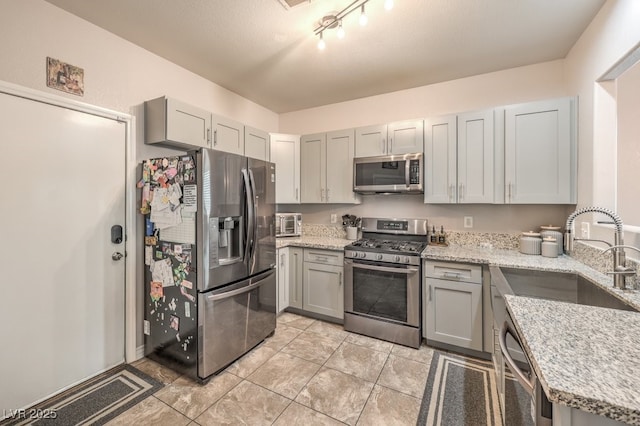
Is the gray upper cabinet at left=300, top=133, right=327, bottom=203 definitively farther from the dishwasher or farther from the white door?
the dishwasher

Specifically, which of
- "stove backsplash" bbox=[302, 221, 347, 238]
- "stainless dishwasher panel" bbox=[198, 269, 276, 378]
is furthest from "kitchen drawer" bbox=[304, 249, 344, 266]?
"stove backsplash" bbox=[302, 221, 347, 238]

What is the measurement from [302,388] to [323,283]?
1.14 meters

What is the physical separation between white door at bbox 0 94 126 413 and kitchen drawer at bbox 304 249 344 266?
5.61ft

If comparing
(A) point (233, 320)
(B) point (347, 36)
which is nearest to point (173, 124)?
(B) point (347, 36)

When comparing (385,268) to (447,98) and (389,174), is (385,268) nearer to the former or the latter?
(389,174)

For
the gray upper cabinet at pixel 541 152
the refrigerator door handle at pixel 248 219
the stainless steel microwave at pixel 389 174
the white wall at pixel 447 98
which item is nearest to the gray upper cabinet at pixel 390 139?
the stainless steel microwave at pixel 389 174

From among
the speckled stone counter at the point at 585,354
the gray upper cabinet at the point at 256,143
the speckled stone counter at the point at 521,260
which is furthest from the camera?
the gray upper cabinet at the point at 256,143

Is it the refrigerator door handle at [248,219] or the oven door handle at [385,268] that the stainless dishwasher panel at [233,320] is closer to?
the refrigerator door handle at [248,219]

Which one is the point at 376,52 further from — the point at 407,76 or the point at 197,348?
the point at 197,348

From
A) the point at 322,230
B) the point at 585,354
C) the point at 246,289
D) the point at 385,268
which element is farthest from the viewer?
the point at 322,230

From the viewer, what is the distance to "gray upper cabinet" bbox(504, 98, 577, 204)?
2221 mm

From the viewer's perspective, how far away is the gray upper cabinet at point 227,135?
261 cm

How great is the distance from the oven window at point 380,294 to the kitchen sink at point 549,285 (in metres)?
0.80

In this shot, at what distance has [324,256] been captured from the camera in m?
2.91
